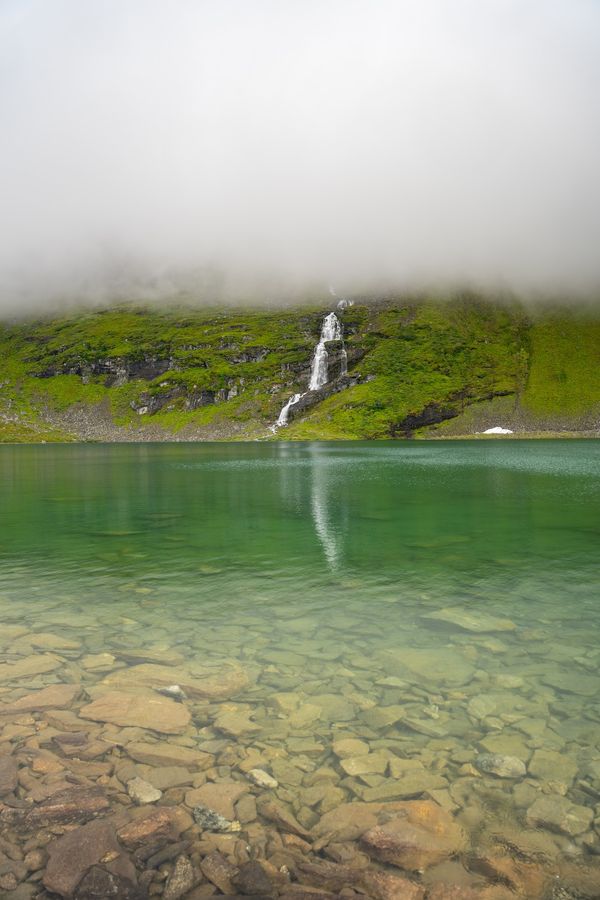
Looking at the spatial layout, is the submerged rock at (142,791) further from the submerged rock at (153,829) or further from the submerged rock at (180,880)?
the submerged rock at (180,880)

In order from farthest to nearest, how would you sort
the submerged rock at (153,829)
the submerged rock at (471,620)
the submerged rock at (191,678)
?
the submerged rock at (471,620) → the submerged rock at (191,678) → the submerged rock at (153,829)

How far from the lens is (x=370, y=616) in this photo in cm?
1917

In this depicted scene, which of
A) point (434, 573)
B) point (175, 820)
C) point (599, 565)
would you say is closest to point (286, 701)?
point (175, 820)

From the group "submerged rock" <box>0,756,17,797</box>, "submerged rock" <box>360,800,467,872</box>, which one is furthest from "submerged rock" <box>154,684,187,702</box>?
"submerged rock" <box>360,800,467,872</box>

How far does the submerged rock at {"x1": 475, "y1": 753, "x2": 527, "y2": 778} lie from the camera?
384 inches

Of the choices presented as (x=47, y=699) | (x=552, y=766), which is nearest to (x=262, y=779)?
(x=552, y=766)

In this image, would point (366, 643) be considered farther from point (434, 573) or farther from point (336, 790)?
point (434, 573)

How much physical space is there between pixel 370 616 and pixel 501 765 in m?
9.22

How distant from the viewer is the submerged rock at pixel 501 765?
9.75 metres

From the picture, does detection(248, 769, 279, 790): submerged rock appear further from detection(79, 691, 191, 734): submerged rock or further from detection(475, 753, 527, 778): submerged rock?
detection(475, 753, 527, 778): submerged rock

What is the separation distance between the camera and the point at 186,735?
432 inches

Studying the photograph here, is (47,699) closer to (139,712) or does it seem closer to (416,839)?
(139,712)

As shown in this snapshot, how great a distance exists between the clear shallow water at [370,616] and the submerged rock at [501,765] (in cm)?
18

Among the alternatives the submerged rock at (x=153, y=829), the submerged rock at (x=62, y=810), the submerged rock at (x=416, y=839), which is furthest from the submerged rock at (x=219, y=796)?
the submerged rock at (x=416, y=839)
